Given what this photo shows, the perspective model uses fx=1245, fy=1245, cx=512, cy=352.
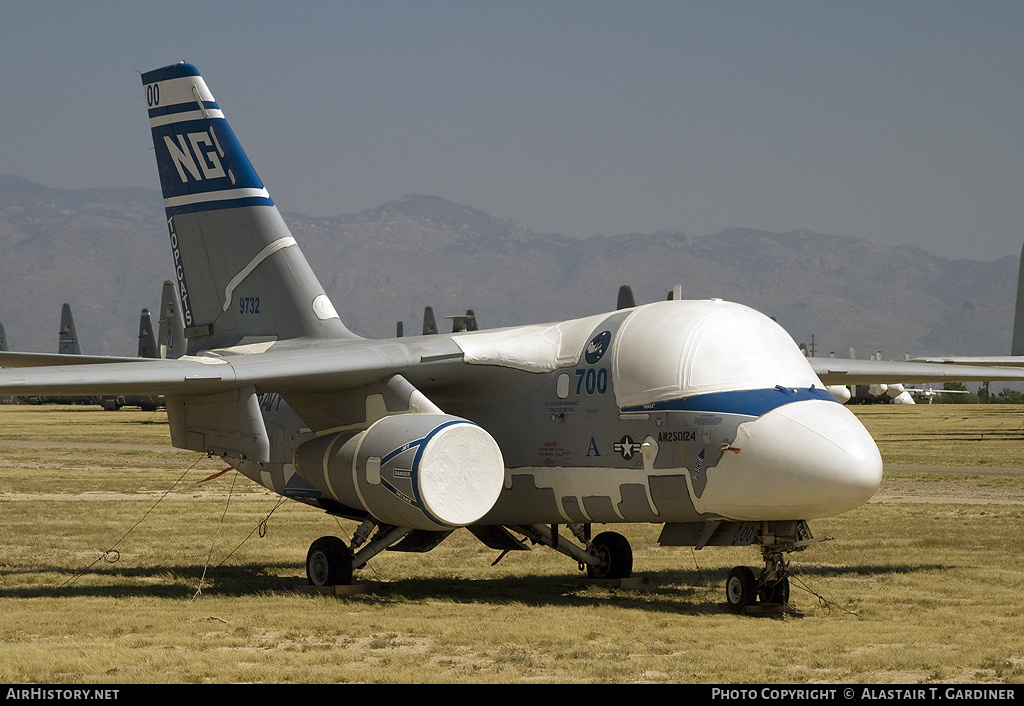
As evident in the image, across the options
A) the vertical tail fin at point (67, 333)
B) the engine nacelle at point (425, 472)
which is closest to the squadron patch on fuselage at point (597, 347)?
the engine nacelle at point (425, 472)

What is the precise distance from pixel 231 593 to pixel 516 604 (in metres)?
3.41

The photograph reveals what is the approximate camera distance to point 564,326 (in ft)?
46.7

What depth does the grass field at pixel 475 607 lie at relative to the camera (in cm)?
959

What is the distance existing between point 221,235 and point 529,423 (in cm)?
555

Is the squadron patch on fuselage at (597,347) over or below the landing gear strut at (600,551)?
over

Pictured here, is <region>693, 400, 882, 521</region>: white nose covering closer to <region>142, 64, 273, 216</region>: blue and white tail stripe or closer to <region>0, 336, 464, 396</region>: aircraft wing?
<region>0, 336, 464, 396</region>: aircraft wing

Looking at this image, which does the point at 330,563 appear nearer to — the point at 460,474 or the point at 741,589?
the point at 460,474

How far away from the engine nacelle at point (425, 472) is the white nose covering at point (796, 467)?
2365 mm

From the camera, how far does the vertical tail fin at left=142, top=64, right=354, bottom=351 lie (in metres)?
16.3

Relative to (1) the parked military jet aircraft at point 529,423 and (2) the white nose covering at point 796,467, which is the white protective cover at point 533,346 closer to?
(1) the parked military jet aircraft at point 529,423

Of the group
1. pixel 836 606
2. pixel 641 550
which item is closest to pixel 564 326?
pixel 836 606

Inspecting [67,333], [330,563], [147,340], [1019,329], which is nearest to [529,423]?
[330,563]

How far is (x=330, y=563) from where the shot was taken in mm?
14219
